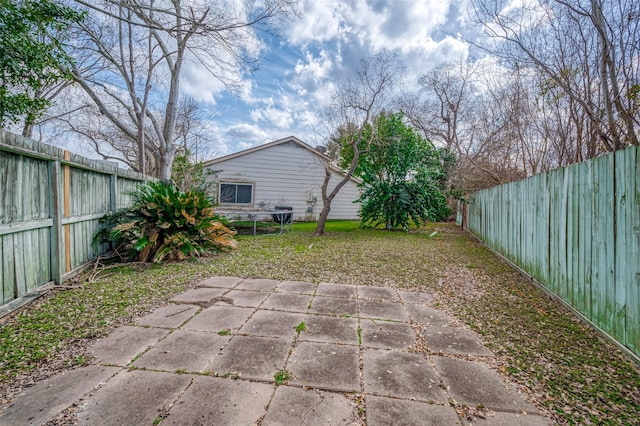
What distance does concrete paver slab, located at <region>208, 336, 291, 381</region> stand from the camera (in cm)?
211

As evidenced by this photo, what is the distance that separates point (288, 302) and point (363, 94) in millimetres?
7653

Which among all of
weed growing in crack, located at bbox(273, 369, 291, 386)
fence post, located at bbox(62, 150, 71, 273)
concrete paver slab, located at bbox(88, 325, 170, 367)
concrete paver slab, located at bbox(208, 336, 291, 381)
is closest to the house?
fence post, located at bbox(62, 150, 71, 273)

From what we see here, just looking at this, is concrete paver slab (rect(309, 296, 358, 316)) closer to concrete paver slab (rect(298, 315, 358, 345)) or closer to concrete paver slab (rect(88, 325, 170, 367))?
concrete paver slab (rect(298, 315, 358, 345))

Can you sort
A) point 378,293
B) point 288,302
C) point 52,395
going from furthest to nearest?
point 378,293 → point 288,302 → point 52,395

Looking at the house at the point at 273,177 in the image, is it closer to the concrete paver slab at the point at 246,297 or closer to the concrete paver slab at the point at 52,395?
the concrete paver slab at the point at 246,297

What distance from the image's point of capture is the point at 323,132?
34.4 feet

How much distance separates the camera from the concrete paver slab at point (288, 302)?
340 cm

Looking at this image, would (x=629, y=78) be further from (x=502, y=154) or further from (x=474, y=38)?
(x=502, y=154)

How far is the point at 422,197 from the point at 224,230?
24.4ft

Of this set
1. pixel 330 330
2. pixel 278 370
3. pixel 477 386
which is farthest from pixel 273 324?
pixel 477 386

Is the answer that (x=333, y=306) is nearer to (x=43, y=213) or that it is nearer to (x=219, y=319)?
(x=219, y=319)

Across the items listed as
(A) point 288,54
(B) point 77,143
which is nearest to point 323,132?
(A) point 288,54

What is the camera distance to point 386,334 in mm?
2805

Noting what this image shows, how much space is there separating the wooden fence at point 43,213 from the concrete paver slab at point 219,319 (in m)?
1.88
